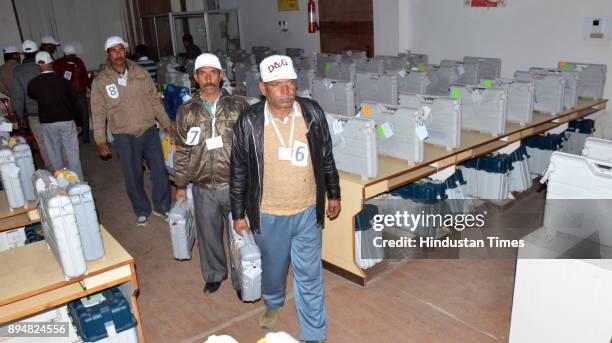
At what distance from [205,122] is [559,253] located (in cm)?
206

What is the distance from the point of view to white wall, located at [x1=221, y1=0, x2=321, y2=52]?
33.2 ft

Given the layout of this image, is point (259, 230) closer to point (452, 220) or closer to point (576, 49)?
point (452, 220)

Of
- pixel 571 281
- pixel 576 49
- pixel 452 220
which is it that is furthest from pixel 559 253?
pixel 576 49

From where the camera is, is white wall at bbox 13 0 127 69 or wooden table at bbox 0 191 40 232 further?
white wall at bbox 13 0 127 69

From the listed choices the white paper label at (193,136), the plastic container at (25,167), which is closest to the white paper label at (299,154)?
the white paper label at (193,136)

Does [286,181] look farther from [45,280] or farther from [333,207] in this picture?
[45,280]

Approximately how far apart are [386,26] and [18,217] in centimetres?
691

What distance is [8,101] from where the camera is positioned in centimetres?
670

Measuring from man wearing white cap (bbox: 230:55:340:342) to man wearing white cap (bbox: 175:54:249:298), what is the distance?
1.52 ft

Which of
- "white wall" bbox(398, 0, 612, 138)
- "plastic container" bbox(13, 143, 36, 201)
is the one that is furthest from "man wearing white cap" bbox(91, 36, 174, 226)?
"white wall" bbox(398, 0, 612, 138)

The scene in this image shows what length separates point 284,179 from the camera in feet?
7.94

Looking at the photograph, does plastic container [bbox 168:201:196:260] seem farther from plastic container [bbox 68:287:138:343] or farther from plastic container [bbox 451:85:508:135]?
plastic container [bbox 451:85:508:135]

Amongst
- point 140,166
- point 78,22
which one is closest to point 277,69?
point 140,166

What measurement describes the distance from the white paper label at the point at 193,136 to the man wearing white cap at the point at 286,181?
0.52 m
